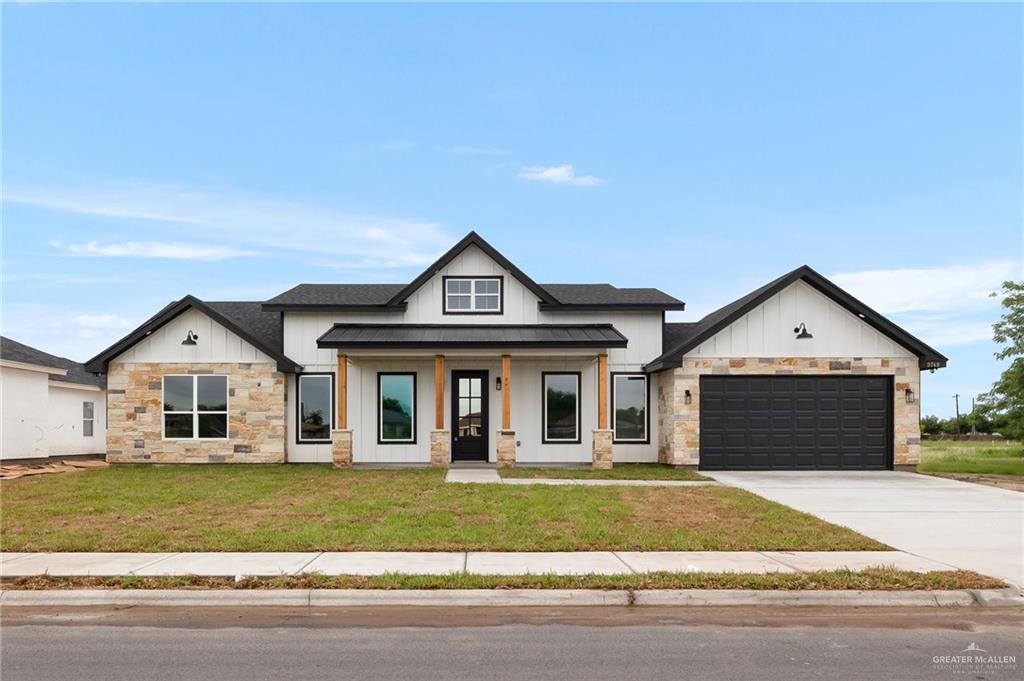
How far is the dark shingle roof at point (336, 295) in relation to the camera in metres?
20.3

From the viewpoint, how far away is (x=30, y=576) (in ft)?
24.1

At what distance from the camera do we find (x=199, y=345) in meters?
19.8

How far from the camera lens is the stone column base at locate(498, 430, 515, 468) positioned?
60.4ft

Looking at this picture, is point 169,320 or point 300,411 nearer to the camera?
point 169,320

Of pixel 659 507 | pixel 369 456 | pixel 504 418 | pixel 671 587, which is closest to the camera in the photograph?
pixel 671 587

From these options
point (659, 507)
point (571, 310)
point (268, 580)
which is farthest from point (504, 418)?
point (268, 580)

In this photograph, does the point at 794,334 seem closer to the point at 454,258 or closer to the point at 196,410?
the point at 454,258

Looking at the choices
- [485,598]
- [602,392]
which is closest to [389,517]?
[485,598]

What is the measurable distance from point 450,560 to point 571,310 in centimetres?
1337

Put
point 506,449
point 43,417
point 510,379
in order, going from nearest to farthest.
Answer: point 506,449
point 510,379
point 43,417

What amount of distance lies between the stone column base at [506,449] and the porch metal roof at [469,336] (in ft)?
7.66

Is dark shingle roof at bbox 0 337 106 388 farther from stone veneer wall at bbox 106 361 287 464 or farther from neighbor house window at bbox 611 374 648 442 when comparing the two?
neighbor house window at bbox 611 374 648 442

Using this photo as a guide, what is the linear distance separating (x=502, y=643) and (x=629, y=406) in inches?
603

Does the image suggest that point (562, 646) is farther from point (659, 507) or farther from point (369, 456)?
point (369, 456)
